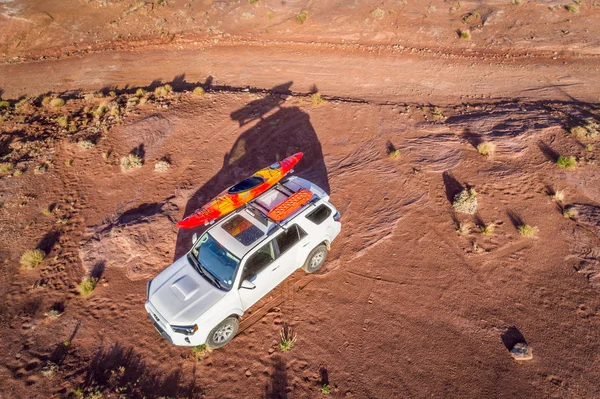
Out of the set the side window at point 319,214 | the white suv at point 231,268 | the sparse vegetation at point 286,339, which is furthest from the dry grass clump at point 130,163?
the sparse vegetation at point 286,339

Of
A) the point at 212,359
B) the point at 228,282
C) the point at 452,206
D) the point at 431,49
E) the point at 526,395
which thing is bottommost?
the point at 526,395

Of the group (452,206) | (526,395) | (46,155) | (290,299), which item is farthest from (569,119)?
(46,155)

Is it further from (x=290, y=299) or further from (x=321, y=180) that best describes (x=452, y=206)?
(x=290, y=299)

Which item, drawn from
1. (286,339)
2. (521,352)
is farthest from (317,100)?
(521,352)

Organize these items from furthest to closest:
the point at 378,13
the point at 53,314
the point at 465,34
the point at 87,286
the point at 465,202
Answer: the point at 378,13
the point at 465,34
the point at 465,202
the point at 87,286
the point at 53,314

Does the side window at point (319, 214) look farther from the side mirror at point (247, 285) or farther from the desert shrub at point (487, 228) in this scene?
the desert shrub at point (487, 228)

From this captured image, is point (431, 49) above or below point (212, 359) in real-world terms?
above

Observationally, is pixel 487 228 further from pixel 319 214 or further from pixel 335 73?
pixel 335 73

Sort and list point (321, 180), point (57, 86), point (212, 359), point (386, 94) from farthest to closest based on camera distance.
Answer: point (57, 86) < point (386, 94) < point (321, 180) < point (212, 359)
